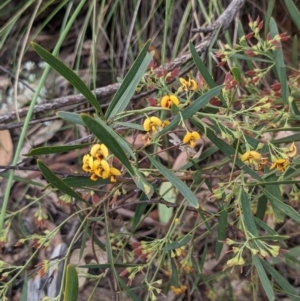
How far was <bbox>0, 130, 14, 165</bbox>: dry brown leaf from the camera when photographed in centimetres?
158

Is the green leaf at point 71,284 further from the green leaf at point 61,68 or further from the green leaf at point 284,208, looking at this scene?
the green leaf at point 284,208

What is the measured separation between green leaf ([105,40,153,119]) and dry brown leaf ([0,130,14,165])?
2.95 feet

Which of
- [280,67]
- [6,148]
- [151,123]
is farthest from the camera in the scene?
[6,148]

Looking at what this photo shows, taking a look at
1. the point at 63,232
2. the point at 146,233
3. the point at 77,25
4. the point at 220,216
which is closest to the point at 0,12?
the point at 77,25

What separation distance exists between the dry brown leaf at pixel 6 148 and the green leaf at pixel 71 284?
0.91m

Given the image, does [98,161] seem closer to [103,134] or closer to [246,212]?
[103,134]

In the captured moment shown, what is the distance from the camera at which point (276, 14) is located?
1.52 m

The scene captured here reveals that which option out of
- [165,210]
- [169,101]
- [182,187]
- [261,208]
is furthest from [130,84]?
[165,210]

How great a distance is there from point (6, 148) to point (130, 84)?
3.07 ft

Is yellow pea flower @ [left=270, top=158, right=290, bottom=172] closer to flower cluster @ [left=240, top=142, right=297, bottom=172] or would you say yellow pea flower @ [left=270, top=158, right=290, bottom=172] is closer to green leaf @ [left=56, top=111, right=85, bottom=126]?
flower cluster @ [left=240, top=142, right=297, bottom=172]

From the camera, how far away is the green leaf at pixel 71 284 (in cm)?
71

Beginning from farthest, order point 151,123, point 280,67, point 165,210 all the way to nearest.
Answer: point 165,210 → point 280,67 → point 151,123

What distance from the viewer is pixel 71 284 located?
0.72m

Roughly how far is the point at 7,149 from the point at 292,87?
0.92 meters
